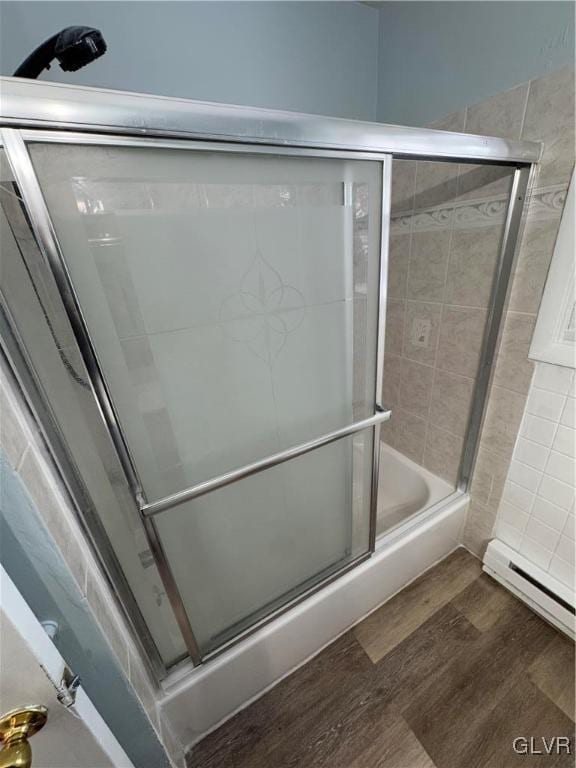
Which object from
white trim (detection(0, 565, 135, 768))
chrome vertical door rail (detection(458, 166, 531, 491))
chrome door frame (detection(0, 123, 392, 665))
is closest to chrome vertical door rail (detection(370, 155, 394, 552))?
chrome door frame (detection(0, 123, 392, 665))

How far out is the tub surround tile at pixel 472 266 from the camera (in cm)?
104

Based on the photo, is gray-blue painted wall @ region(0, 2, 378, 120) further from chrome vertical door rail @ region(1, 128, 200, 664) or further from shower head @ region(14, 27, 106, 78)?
chrome vertical door rail @ region(1, 128, 200, 664)

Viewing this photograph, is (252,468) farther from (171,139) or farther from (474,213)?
(474,213)

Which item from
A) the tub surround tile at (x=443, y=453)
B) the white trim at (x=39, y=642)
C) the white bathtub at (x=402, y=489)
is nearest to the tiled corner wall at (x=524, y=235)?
the tub surround tile at (x=443, y=453)

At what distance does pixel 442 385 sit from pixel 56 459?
135 cm

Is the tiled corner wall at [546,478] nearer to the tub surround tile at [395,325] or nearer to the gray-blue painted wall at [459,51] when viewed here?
the tub surround tile at [395,325]

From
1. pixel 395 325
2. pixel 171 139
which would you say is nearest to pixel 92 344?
pixel 171 139

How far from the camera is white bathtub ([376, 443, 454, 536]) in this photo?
140cm

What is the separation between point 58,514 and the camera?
1.57 feet

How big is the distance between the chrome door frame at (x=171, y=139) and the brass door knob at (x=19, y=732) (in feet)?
1.14

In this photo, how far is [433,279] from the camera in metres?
1.25

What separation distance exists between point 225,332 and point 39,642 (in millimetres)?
547

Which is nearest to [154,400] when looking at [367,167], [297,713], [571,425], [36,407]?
[36,407]

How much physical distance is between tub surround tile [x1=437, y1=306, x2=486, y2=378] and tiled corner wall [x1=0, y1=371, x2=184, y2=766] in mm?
1304
